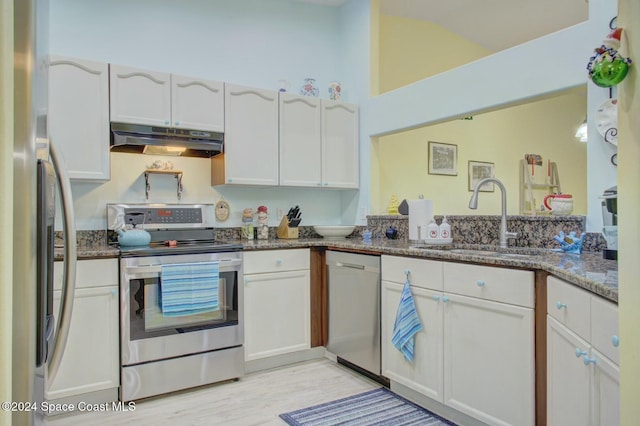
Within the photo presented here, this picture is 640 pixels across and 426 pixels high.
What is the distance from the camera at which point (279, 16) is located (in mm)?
3873

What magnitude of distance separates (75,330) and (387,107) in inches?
107

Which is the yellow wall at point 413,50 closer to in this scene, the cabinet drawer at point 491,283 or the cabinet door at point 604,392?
the cabinet drawer at point 491,283

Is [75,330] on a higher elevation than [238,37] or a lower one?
lower

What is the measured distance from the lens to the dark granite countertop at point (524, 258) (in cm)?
137

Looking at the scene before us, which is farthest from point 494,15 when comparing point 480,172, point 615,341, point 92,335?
point 92,335

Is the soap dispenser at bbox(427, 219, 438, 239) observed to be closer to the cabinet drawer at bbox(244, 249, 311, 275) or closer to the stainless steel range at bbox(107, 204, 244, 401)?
the cabinet drawer at bbox(244, 249, 311, 275)

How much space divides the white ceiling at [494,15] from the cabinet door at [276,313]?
2629 millimetres

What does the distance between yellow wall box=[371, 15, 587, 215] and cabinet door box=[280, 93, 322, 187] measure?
1.75 ft

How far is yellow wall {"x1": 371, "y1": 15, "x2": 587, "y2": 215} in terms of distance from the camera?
4324 millimetres

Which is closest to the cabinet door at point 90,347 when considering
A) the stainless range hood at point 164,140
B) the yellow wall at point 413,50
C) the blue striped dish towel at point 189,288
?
the blue striped dish towel at point 189,288

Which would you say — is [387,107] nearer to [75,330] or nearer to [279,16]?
[279,16]

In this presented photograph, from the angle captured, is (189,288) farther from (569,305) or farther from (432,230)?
(569,305)

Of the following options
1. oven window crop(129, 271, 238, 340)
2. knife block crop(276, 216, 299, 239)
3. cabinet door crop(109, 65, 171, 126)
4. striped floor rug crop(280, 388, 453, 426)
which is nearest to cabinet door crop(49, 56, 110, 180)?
cabinet door crop(109, 65, 171, 126)

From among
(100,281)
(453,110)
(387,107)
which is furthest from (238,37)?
(100,281)
